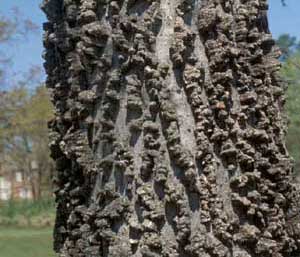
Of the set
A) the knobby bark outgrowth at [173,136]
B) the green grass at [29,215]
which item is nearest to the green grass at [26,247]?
the green grass at [29,215]

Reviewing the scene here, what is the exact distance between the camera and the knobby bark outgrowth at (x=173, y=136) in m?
2.26

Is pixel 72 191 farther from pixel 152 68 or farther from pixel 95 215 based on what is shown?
pixel 152 68

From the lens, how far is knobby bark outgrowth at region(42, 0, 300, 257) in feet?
7.41

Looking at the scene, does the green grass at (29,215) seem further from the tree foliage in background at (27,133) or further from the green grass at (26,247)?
the green grass at (26,247)

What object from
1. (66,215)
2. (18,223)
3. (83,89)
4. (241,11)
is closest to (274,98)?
(241,11)

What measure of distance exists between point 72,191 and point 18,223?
2513 centimetres

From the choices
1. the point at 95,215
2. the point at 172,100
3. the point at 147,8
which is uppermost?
the point at 147,8

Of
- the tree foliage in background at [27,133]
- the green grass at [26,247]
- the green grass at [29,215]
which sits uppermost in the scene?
the tree foliage in background at [27,133]

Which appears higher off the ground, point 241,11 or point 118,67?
point 241,11

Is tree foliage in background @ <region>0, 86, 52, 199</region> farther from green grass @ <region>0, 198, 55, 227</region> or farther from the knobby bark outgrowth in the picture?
the knobby bark outgrowth

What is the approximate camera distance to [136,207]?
228 cm

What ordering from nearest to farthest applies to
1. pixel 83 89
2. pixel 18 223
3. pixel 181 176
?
pixel 181 176 < pixel 83 89 < pixel 18 223

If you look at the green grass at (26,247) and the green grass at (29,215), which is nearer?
the green grass at (26,247)

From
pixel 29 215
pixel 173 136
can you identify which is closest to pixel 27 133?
pixel 29 215
